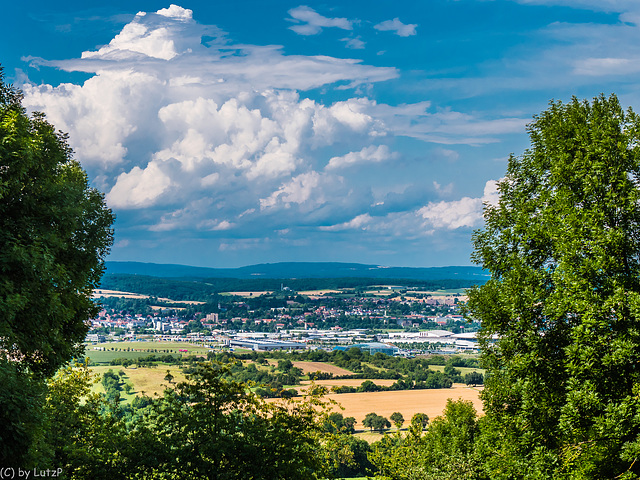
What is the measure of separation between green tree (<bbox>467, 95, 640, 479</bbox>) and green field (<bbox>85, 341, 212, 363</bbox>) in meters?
87.6

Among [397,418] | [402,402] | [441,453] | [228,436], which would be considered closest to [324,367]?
[402,402]

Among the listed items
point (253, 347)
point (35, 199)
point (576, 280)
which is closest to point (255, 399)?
point (35, 199)

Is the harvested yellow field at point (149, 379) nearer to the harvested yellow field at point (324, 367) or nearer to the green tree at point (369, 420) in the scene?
the green tree at point (369, 420)

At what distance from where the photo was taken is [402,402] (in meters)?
72.1

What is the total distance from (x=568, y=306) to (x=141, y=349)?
108537 mm

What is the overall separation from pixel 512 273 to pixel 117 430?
13163 mm

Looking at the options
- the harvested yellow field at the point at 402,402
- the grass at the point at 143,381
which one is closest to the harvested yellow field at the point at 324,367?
the harvested yellow field at the point at 402,402

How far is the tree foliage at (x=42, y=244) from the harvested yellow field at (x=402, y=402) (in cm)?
4648

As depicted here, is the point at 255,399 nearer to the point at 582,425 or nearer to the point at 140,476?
the point at 140,476

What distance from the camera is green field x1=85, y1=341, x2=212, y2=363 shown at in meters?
101

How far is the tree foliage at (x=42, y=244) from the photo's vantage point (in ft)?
46.3

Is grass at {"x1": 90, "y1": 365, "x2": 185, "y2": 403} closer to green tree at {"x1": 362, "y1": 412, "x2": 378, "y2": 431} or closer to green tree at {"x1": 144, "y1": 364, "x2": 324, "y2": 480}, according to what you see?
green tree at {"x1": 362, "y1": 412, "x2": 378, "y2": 431}

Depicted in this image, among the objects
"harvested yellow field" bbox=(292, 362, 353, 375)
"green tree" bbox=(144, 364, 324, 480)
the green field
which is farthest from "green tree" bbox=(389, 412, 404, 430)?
the green field

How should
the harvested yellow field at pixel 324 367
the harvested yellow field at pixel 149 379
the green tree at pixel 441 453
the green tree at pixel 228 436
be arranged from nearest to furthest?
the green tree at pixel 228 436, the green tree at pixel 441 453, the harvested yellow field at pixel 149 379, the harvested yellow field at pixel 324 367
